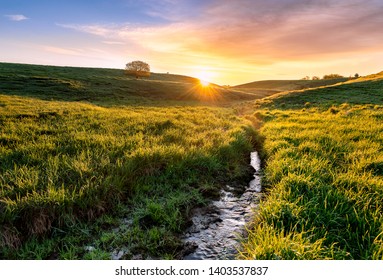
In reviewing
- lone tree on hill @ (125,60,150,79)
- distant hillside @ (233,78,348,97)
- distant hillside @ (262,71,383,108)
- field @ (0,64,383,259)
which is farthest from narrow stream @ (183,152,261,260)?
lone tree on hill @ (125,60,150,79)

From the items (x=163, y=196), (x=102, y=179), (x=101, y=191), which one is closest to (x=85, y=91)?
(x=102, y=179)

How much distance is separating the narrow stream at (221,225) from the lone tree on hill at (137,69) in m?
92.6

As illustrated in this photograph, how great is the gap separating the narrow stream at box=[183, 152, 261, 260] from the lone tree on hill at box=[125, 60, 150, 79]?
92575 mm

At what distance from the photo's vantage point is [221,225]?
5707 mm

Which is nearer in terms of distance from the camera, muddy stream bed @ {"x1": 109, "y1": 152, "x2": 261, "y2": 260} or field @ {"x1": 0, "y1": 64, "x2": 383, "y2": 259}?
field @ {"x1": 0, "y1": 64, "x2": 383, "y2": 259}

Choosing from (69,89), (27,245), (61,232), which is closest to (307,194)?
(61,232)

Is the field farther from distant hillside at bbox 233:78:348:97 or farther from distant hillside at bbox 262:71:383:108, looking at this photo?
distant hillside at bbox 233:78:348:97

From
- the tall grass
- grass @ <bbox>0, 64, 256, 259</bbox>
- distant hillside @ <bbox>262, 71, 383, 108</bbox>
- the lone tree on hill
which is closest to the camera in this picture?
grass @ <bbox>0, 64, 256, 259</bbox>

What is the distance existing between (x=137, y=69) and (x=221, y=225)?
96454mm

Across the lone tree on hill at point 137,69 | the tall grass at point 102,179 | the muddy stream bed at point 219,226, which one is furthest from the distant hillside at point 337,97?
the lone tree on hill at point 137,69

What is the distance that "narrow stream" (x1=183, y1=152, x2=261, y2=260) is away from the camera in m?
4.77

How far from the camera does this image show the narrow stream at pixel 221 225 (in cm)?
477

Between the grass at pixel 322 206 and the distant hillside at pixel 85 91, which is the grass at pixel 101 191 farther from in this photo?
the distant hillside at pixel 85 91
